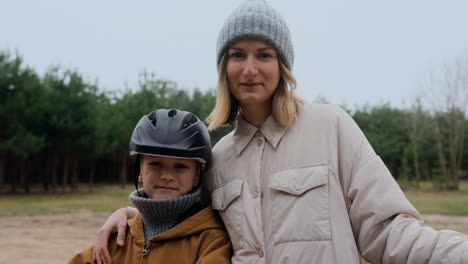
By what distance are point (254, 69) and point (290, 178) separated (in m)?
0.55

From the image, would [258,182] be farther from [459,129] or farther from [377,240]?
[459,129]

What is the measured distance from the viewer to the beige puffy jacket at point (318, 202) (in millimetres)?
1661

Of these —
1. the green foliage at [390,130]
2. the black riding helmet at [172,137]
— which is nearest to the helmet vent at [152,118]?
the black riding helmet at [172,137]

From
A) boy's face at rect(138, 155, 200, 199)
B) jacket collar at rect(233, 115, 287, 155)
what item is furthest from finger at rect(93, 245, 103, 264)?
jacket collar at rect(233, 115, 287, 155)

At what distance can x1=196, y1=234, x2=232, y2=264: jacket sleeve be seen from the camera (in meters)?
1.89

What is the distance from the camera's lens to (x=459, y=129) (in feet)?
96.0

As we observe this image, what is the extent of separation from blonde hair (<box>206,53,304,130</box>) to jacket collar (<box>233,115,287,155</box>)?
33 mm

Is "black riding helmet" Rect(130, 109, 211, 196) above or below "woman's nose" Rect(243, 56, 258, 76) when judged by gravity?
below

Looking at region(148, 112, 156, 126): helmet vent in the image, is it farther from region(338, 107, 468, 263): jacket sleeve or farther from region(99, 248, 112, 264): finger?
region(338, 107, 468, 263): jacket sleeve

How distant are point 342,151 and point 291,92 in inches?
16.5

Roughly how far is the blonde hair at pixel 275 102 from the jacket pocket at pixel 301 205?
11.5 inches

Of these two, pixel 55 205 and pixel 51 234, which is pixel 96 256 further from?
pixel 55 205

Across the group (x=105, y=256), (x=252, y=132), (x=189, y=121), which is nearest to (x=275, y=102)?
(x=252, y=132)

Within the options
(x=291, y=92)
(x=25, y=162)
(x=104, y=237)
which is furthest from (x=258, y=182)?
(x=25, y=162)
